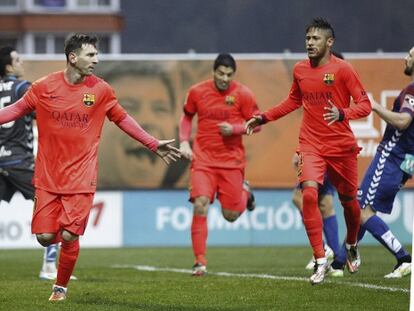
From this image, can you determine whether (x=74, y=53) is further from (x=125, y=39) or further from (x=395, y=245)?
(x=125, y=39)

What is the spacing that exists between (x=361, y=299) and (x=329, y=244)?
3555 millimetres

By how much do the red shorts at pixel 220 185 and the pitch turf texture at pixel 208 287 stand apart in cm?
79

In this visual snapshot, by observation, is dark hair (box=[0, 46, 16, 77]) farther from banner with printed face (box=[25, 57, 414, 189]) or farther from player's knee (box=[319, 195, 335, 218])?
banner with printed face (box=[25, 57, 414, 189])

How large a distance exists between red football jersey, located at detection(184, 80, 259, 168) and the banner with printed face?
543 cm

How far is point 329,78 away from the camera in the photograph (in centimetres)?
1296

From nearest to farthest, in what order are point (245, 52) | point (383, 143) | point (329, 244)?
point (383, 143) < point (329, 244) < point (245, 52)

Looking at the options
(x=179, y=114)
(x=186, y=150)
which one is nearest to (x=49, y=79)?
(x=186, y=150)

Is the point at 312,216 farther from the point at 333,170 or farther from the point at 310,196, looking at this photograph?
the point at 333,170

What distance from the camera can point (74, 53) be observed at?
11.9 m

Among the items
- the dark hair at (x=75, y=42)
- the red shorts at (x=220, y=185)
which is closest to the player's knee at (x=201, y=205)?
the red shorts at (x=220, y=185)

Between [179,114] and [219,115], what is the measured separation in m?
5.53

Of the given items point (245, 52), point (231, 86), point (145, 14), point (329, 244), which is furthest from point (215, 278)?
point (145, 14)

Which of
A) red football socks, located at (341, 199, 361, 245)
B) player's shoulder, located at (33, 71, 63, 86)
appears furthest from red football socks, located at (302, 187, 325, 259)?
player's shoulder, located at (33, 71, 63, 86)

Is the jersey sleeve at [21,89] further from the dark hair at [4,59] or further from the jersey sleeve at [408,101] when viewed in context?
the jersey sleeve at [408,101]
